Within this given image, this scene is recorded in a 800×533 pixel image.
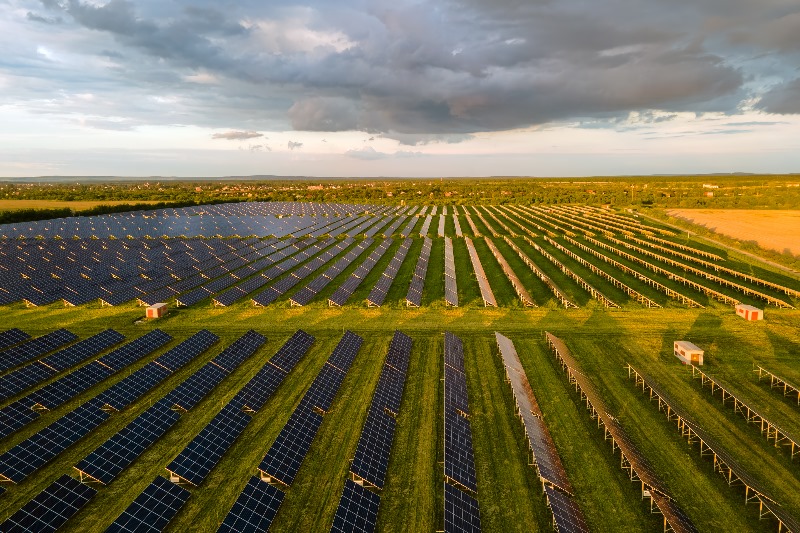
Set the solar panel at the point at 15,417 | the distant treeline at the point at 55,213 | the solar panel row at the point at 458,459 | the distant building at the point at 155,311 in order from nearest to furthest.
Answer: the solar panel row at the point at 458,459, the solar panel at the point at 15,417, the distant building at the point at 155,311, the distant treeline at the point at 55,213

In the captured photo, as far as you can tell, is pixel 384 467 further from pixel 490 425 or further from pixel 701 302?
pixel 701 302

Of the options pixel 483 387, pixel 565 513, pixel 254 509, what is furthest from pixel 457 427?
pixel 254 509

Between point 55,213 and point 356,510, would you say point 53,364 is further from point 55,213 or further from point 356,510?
point 55,213

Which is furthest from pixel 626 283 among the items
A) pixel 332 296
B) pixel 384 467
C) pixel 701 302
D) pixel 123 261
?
pixel 123 261

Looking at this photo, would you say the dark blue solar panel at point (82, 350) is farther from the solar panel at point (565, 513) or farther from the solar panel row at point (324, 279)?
the solar panel at point (565, 513)

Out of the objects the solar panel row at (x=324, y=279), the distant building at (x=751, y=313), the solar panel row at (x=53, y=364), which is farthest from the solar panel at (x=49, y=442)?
the distant building at (x=751, y=313)

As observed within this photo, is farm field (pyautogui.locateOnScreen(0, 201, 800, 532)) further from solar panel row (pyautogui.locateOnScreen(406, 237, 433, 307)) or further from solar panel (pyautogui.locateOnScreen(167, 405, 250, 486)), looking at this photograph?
solar panel row (pyautogui.locateOnScreen(406, 237, 433, 307))
